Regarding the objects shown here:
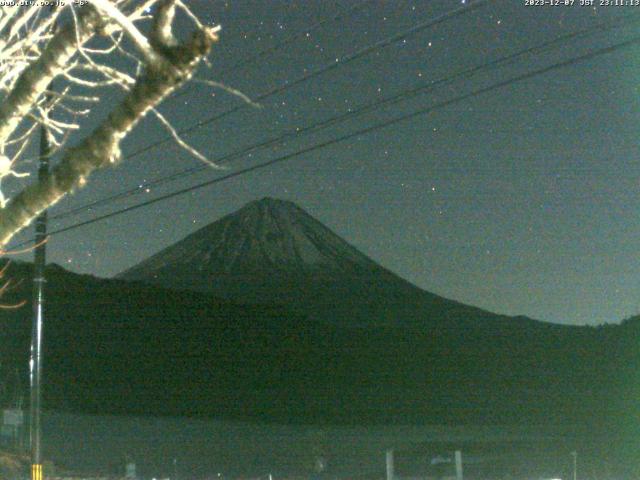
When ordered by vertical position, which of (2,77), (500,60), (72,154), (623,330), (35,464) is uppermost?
(623,330)

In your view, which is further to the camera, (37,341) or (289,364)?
(289,364)

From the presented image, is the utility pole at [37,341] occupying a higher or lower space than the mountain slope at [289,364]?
lower

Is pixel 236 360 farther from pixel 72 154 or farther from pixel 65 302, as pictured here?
pixel 72 154

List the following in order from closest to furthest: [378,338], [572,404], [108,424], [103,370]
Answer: [108,424]
[572,404]
[103,370]
[378,338]

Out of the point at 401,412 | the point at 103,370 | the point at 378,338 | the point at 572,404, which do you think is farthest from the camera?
the point at 378,338

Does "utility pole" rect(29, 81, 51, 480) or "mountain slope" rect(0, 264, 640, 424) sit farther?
"mountain slope" rect(0, 264, 640, 424)

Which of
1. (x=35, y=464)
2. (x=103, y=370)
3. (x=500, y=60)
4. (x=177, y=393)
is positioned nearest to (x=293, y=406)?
(x=177, y=393)

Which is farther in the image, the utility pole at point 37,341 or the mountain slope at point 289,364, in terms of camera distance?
the mountain slope at point 289,364

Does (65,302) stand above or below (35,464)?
above

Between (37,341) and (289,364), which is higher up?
(289,364)

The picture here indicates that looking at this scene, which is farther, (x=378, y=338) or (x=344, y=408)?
(x=378, y=338)

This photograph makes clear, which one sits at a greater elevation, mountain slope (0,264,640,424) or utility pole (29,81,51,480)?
mountain slope (0,264,640,424)
